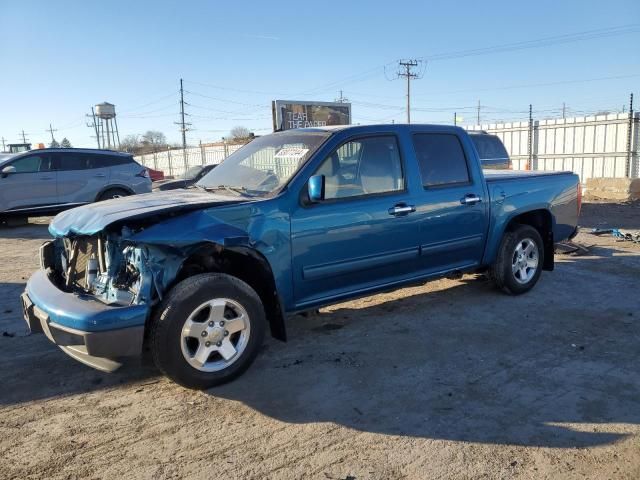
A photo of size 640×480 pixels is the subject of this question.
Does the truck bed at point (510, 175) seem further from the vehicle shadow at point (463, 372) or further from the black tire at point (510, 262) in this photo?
the vehicle shadow at point (463, 372)

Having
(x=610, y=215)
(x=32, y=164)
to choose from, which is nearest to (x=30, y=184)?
(x=32, y=164)

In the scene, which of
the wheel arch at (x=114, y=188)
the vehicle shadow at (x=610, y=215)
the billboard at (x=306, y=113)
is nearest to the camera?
the vehicle shadow at (x=610, y=215)

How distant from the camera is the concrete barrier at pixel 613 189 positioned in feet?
52.9

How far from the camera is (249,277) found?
415 centimetres

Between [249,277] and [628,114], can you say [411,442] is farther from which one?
[628,114]

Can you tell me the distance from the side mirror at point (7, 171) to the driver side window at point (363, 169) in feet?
33.6

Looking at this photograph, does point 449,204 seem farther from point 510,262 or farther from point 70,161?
point 70,161

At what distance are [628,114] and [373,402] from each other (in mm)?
18925

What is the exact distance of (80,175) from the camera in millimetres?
12641

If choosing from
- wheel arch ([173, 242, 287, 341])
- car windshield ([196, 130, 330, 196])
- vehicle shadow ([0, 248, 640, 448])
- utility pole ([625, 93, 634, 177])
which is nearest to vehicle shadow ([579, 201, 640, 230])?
utility pole ([625, 93, 634, 177])

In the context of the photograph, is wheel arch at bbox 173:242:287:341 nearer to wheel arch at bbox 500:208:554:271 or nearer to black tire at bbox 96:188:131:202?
wheel arch at bbox 500:208:554:271

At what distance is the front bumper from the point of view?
328 centimetres

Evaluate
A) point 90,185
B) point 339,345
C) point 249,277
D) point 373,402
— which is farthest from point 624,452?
point 90,185

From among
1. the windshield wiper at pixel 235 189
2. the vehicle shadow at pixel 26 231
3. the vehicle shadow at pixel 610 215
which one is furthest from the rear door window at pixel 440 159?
the vehicle shadow at pixel 26 231
